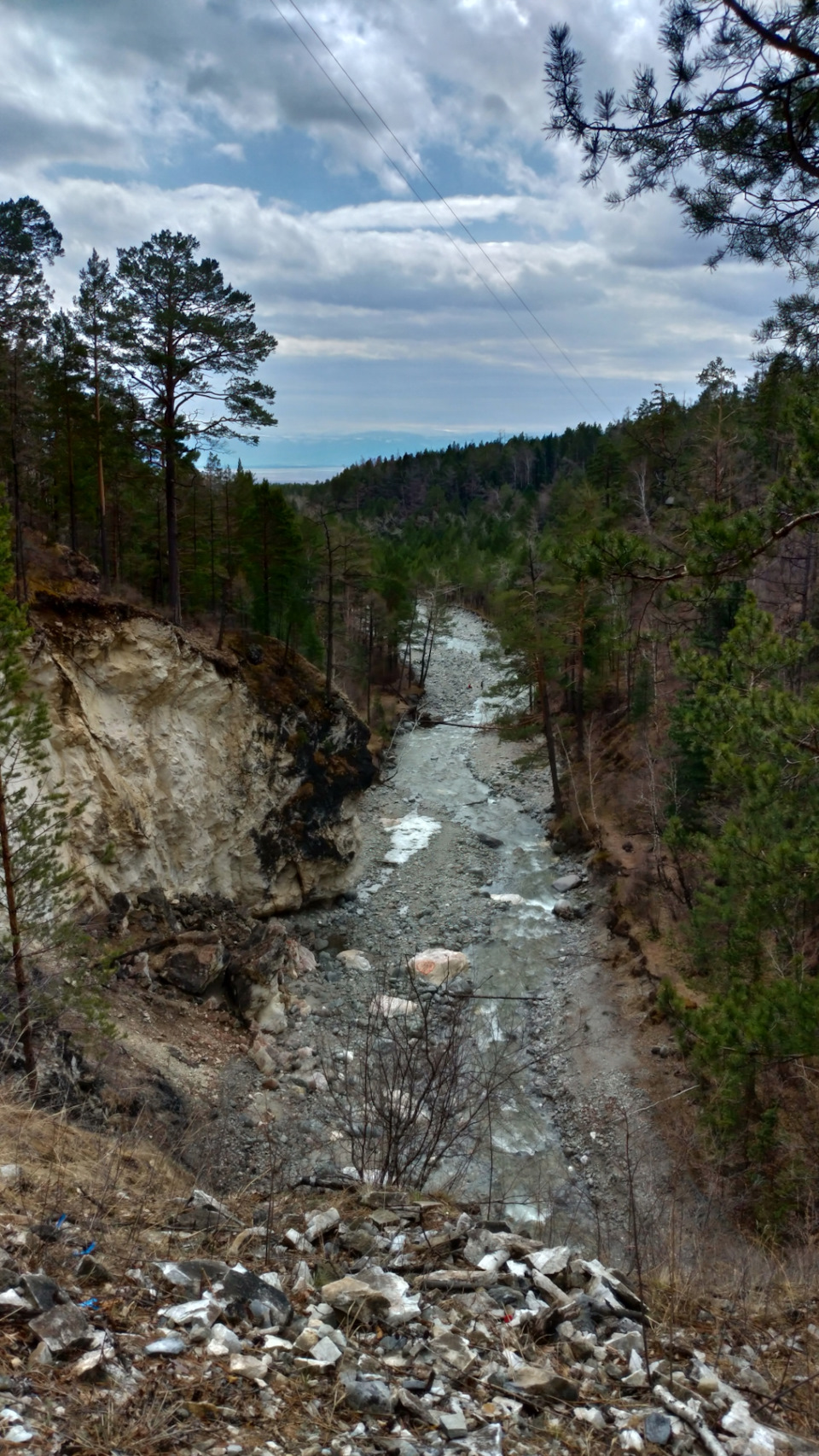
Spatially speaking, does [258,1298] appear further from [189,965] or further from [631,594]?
[189,965]

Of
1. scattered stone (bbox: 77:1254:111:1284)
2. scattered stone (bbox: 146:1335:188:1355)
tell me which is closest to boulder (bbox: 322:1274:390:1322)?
scattered stone (bbox: 146:1335:188:1355)

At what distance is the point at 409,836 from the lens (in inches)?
1181

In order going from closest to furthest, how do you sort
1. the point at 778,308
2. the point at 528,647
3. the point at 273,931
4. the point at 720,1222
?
the point at 778,308, the point at 720,1222, the point at 273,931, the point at 528,647

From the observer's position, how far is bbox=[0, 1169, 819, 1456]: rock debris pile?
10.9ft

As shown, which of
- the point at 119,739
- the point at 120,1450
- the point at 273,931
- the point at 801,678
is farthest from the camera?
the point at 273,931

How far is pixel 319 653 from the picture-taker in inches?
1511

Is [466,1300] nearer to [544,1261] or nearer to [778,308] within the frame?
[544,1261]

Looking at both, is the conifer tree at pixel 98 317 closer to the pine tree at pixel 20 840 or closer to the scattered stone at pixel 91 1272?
the pine tree at pixel 20 840

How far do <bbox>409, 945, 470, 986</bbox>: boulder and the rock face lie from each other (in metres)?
5.27

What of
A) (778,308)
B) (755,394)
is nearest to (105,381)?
(778,308)

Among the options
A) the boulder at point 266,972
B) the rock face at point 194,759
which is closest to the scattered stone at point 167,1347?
the rock face at point 194,759

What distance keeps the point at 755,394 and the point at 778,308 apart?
3066 centimetres

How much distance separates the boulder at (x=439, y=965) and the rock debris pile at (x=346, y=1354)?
51.9 feet

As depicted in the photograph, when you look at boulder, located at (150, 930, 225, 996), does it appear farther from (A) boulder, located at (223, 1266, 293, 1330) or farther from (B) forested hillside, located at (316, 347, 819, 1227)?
(A) boulder, located at (223, 1266, 293, 1330)
